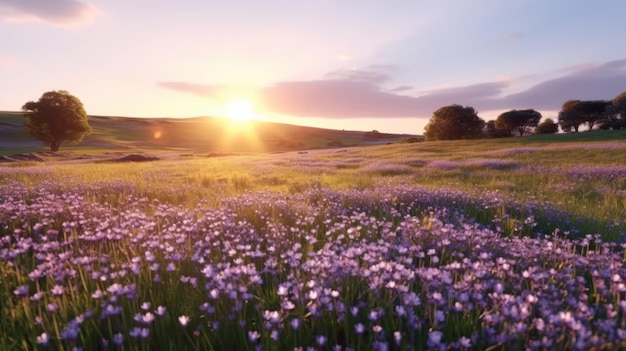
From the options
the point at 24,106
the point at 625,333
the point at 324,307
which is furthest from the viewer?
the point at 24,106

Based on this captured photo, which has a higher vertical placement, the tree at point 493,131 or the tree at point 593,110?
the tree at point 593,110

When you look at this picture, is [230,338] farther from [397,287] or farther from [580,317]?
Result: [580,317]

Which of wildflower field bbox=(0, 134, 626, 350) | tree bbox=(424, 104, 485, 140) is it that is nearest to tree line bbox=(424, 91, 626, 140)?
tree bbox=(424, 104, 485, 140)

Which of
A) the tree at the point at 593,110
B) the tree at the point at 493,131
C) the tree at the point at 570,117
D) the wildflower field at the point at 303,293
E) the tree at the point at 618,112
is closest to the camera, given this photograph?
the wildflower field at the point at 303,293

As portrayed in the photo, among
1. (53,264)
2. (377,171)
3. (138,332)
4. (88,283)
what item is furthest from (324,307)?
(377,171)

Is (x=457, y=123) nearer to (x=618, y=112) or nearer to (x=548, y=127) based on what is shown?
(x=548, y=127)

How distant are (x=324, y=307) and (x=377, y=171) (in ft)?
53.4

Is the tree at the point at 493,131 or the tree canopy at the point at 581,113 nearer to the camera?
the tree canopy at the point at 581,113

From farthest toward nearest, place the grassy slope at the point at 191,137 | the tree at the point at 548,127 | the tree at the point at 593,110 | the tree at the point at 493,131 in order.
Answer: the tree at the point at 493,131 < the grassy slope at the point at 191,137 < the tree at the point at 548,127 < the tree at the point at 593,110

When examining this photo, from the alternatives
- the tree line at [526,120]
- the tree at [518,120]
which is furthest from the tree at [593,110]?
the tree at [518,120]

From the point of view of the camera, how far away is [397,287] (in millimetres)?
2668

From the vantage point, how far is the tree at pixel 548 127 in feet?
276

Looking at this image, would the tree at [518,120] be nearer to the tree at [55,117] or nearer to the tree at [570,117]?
the tree at [570,117]

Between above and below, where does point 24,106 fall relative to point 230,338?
above
